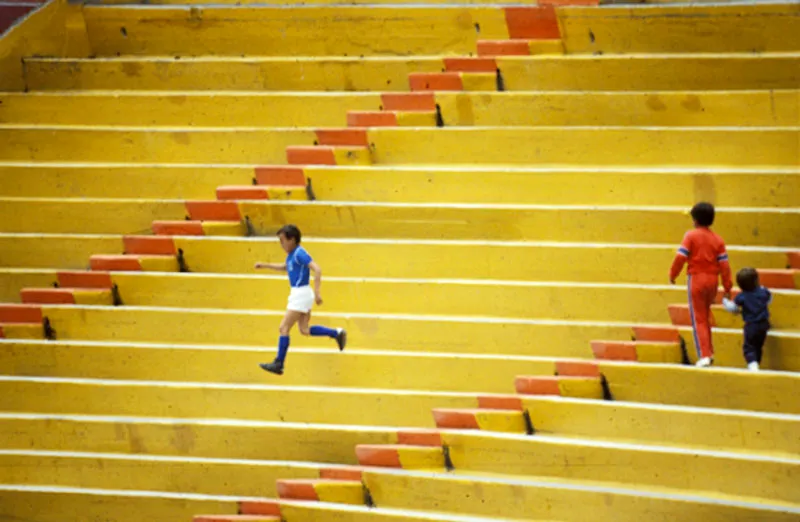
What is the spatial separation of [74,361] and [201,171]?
6.38 feet

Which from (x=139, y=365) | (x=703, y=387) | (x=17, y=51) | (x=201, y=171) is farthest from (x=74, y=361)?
(x=703, y=387)

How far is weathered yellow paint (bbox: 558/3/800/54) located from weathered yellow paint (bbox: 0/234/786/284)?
2.27m

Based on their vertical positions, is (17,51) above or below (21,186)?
above

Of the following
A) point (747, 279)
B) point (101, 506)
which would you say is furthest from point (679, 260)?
point (101, 506)

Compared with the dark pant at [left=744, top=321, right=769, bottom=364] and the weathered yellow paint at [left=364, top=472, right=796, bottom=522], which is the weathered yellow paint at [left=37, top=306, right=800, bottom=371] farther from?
the weathered yellow paint at [left=364, top=472, right=796, bottom=522]

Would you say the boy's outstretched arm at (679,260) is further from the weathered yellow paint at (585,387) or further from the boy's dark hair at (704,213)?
the weathered yellow paint at (585,387)

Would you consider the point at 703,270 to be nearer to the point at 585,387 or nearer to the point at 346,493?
the point at 585,387

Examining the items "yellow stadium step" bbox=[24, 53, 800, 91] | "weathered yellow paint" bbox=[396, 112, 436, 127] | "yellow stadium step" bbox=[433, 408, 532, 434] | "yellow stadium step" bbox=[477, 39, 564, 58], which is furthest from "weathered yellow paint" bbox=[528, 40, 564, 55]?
"yellow stadium step" bbox=[433, 408, 532, 434]

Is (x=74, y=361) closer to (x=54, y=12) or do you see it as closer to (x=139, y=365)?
(x=139, y=365)

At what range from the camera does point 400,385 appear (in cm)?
1111

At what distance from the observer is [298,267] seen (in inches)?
418

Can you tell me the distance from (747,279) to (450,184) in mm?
2761

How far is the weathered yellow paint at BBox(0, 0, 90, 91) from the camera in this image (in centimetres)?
1406

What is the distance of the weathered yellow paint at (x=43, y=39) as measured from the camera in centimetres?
1406
